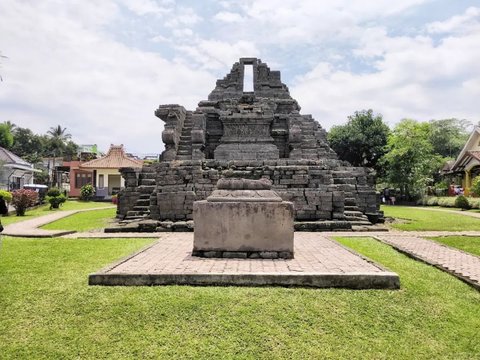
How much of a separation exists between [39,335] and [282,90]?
1681 cm

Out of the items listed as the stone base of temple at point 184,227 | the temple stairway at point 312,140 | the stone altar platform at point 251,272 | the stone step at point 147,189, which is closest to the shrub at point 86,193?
the stone step at point 147,189

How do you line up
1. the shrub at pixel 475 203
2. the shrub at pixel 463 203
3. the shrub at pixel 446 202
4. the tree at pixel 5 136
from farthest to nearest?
the tree at pixel 5 136 < the shrub at pixel 446 202 < the shrub at pixel 463 203 < the shrub at pixel 475 203

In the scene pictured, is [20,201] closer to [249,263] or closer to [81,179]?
[249,263]

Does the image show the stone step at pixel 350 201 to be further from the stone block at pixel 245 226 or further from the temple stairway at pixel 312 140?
the stone block at pixel 245 226

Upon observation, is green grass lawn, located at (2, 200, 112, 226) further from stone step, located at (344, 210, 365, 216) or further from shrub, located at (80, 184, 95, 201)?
stone step, located at (344, 210, 365, 216)

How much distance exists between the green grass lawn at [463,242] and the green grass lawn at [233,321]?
3.27m

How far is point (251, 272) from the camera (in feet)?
15.6

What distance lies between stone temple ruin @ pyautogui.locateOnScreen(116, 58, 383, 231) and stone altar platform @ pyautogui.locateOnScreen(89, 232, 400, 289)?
4.49 m

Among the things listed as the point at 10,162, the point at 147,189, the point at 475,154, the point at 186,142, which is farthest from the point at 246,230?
the point at 10,162

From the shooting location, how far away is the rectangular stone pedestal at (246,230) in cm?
602

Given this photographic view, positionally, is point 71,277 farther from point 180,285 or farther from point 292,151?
point 292,151

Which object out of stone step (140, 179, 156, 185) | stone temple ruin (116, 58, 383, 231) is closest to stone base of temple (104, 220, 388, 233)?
stone temple ruin (116, 58, 383, 231)

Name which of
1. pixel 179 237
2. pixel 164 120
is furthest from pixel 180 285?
pixel 164 120

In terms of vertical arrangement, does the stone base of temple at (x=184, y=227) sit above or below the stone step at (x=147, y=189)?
below
